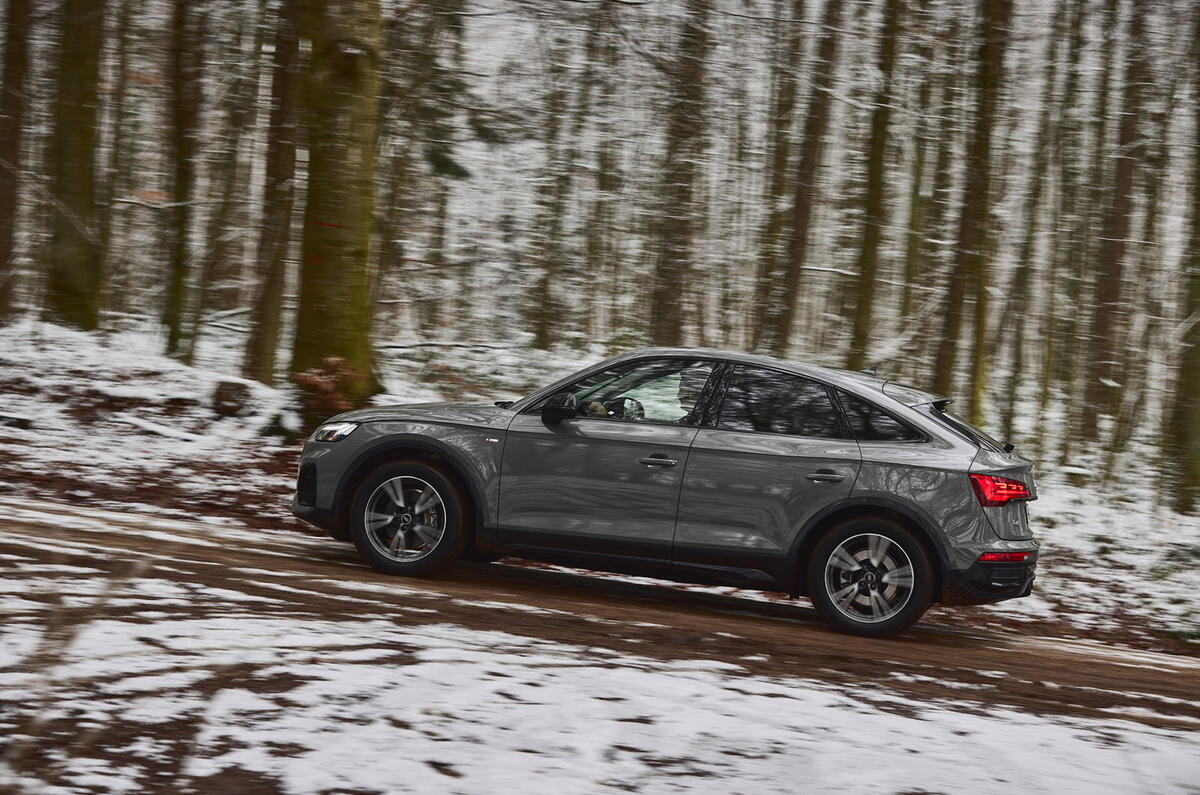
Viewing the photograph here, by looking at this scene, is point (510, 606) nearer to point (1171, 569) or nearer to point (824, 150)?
point (1171, 569)

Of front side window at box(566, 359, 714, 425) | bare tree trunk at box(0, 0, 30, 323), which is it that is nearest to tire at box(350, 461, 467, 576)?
front side window at box(566, 359, 714, 425)

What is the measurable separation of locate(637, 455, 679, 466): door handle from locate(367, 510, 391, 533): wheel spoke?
1716mm

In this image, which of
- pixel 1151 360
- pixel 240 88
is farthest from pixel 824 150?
pixel 240 88

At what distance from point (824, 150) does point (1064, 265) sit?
4023mm

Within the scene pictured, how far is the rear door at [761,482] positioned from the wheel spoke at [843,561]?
28 cm

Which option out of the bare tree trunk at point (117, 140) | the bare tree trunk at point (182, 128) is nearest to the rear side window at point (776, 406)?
the bare tree trunk at point (182, 128)

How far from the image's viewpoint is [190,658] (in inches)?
204

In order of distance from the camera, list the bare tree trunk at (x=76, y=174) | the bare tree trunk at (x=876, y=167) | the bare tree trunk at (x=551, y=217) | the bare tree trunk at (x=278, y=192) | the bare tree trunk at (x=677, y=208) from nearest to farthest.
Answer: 1. the bare tree trunk at (x=876, y=167)
2. the bare tree trunk at (x=76, y=174)
3. the bare tree trunk at (x=278, y=192)
4. the bare tree trunk at (x=677, y=208)
5. the bare tree trunk at (x=551, y=217)

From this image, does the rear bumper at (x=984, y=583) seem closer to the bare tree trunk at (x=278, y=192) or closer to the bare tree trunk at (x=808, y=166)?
the bare tree trunk at (x=808, y=166)

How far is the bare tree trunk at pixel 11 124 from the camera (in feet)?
51.8

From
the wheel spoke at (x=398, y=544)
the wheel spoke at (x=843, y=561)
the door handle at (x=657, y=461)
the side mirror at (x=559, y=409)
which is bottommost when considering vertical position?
the wheel spoke at (x=398, y=544)

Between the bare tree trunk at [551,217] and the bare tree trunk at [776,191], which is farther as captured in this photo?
the bare tree trunk at [551,217]

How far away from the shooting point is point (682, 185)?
18.9 meters

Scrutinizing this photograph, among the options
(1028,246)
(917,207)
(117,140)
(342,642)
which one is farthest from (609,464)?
(117,140)
